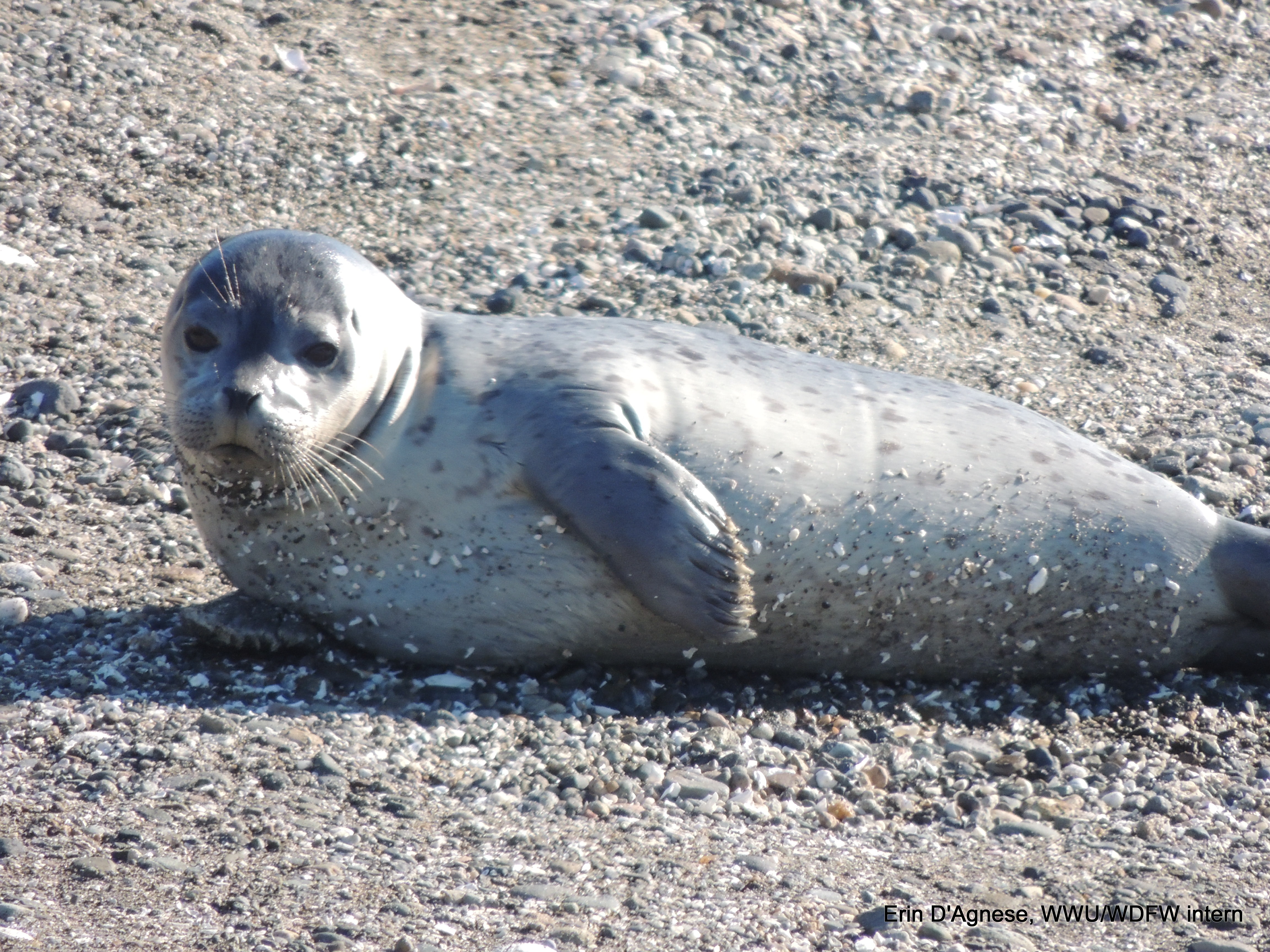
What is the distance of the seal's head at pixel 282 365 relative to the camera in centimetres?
340

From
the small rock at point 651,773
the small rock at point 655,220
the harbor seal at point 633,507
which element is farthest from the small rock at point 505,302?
the small rock at point 651,773

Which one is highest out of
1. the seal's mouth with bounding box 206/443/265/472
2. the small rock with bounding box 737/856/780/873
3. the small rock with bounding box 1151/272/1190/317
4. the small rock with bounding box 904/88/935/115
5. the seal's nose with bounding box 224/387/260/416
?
the seal's nose with bounding box 224/387/260/416

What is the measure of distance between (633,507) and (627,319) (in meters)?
1.06

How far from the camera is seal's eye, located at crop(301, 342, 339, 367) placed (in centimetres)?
359

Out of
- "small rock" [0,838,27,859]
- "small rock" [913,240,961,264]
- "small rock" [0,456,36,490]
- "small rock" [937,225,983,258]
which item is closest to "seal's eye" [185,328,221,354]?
"small rock" [0,456,36,490]

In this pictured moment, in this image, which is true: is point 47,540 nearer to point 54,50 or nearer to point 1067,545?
point 1067,545

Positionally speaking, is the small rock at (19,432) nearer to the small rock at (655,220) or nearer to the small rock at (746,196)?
the small rock at (655,220)

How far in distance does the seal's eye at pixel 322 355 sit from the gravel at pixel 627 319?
0.73 meters

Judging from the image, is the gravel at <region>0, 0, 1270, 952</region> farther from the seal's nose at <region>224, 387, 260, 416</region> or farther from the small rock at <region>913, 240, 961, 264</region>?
Result: the seal's nose at <region>224, 387, 260, 416</region>

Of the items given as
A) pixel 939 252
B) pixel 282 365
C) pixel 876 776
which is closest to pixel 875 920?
pixel 876 776

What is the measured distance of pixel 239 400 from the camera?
3.35 m

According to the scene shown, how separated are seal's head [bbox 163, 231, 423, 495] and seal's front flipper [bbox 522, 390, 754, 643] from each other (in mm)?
483

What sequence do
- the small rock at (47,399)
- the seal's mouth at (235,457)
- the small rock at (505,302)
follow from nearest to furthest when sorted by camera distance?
1. the seal's mouth at (235,457)
2. the small rock at (47,399)
3. the small rock at (505,302)

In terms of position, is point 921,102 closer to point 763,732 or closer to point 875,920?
point 763,732
